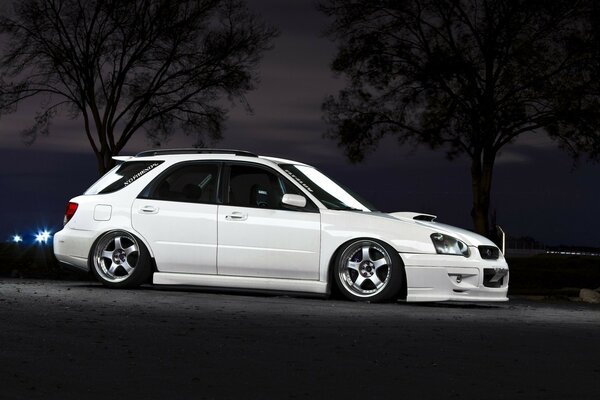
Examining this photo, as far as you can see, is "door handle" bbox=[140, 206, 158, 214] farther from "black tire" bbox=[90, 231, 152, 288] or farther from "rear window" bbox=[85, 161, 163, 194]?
"rear window" bbox=[85, 161, 163, 194]

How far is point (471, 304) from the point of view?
14.3 metres

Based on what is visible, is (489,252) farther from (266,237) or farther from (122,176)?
(122,176)

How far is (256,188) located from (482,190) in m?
20.0

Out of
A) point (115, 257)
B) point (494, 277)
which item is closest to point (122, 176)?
point (115, 257)

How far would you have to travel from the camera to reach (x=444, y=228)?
1334cm

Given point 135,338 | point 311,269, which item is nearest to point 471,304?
point 311,269

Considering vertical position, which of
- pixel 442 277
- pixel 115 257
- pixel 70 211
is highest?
pixel 70 211

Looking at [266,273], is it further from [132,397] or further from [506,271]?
[132,397]

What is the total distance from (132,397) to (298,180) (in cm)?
745

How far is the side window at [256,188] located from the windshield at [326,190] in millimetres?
198

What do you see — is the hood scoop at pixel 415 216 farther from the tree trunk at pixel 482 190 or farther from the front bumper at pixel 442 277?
the tree trunk at pixel 482 190

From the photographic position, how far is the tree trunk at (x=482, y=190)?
33.0 m

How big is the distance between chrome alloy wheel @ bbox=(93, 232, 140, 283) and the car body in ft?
0.04

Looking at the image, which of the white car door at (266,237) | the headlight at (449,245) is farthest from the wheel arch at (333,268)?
the headlight at (449,245)
